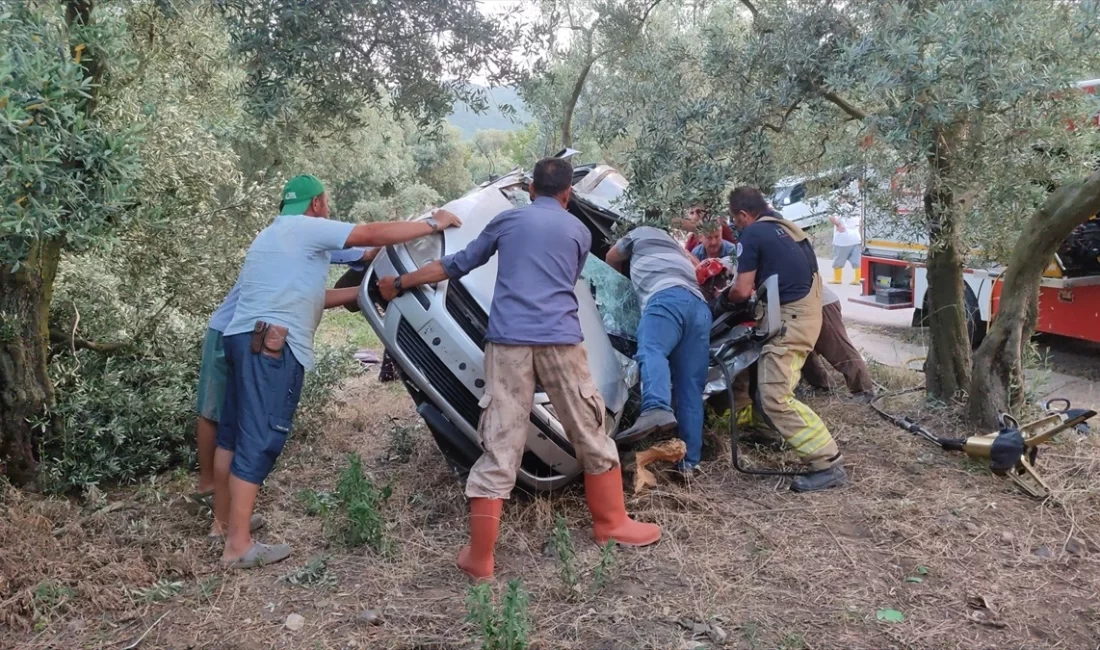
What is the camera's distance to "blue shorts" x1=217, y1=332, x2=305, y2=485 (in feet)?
12.9

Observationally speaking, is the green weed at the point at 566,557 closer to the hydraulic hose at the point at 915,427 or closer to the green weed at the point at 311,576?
the green weed at the point at 311,576

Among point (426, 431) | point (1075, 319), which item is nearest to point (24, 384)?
point (426, 431)

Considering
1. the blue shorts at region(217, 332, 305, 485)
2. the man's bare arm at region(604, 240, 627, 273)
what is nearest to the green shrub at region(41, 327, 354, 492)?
the blue shorts at region(217, 332, 305, 485)

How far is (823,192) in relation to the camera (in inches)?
241

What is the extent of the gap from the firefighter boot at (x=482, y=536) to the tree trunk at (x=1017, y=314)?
10.9 ft

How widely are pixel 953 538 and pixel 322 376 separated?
4172 millimetres

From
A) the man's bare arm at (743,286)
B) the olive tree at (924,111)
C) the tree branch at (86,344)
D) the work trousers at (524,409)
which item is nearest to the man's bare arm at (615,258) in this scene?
the olive tree at (924,111)

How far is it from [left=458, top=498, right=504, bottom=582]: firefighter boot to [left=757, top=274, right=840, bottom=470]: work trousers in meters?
1.85

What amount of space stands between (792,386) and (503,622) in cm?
248

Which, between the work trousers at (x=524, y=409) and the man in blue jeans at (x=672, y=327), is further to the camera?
the man in blue jeans at (x=672, y=327)

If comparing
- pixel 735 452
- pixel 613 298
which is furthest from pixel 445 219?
pixel 735 452

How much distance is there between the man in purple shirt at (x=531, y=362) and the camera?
3.74 metres

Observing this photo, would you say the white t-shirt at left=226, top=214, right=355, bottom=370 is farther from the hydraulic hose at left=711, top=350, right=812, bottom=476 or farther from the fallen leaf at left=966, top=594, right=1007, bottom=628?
the fallen leaf at left=966, top=594, right=1007, bottom=628

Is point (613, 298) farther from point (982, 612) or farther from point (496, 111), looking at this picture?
point (982, 612)
